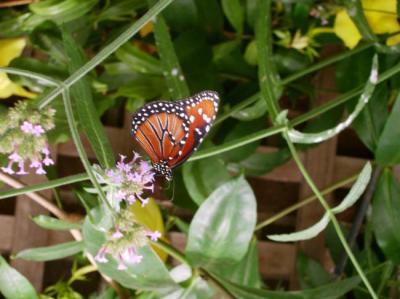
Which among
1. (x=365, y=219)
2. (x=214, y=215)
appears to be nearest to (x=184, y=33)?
(x=214, y=215)

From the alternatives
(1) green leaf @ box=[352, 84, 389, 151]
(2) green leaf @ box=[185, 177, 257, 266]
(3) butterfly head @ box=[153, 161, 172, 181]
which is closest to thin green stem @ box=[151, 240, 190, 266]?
(2) green leaf @ box=[185, 177, 257, 266]

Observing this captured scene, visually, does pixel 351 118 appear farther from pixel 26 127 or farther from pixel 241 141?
pixel 26 127

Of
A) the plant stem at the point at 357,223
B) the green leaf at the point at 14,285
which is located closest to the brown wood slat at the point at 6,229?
the green leaf at the point at 14,285

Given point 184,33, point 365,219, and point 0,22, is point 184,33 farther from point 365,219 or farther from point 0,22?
point 365,219

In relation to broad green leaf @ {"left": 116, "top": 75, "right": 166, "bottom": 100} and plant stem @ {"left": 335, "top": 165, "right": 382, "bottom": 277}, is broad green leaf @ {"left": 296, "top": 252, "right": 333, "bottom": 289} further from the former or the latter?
broad green leaf @ {"left": 116, "top": 75, "right": 166, "bottom": 100}

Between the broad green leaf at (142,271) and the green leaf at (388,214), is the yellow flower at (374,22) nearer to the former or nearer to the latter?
the green leaf at (388,214)

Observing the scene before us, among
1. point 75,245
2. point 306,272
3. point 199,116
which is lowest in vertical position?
point 306,272

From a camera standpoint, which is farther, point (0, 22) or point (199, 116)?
point (0, 22)
